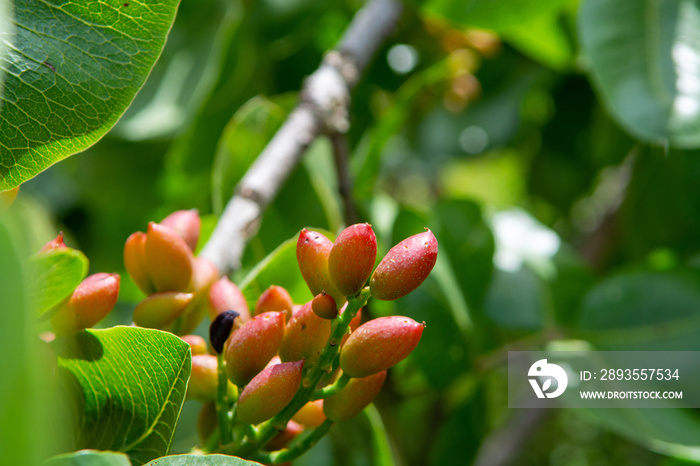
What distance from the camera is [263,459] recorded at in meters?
0.49

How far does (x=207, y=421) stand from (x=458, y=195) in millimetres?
786

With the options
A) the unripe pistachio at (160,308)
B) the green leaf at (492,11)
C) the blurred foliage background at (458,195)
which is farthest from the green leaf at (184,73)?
the unripe pistachio at (160,308)

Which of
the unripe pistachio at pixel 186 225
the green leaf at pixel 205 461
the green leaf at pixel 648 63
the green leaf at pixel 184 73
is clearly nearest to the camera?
the green leaf at pixel 205 461

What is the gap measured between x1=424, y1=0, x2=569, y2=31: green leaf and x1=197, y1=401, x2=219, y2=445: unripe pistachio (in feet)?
2.50

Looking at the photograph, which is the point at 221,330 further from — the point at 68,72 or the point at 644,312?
the point at 644,312

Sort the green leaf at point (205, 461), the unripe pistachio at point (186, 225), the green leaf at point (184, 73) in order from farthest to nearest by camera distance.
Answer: the green leaf at point (184, 73), the unripe pistachio at point (186, 225), the green leaf at point (205, 461)

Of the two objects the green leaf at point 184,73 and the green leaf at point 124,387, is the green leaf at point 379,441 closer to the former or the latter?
the green leaf at point 124,387

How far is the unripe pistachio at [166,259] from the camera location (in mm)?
543

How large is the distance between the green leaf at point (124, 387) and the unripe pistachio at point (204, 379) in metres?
0.04

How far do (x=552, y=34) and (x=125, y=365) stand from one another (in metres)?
1.03

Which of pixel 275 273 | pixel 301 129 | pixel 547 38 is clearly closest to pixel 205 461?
pixel 275 273

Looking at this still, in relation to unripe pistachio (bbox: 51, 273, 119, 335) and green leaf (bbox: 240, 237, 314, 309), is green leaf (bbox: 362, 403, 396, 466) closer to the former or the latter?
green leaf (bbox: 240, 237, 314, 309)

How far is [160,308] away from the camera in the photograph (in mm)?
538

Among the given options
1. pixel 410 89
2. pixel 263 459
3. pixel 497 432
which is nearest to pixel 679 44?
pixel 410 89
